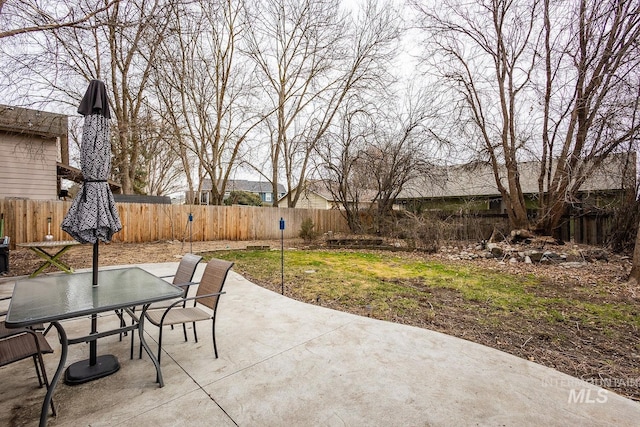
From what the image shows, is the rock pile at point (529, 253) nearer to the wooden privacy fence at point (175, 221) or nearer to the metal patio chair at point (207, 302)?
the wooden privacy fence at point (175, 221)

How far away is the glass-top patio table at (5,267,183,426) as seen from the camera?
1.77 meters

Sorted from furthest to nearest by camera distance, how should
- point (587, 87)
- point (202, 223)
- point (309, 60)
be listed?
point (309, 60), point (202, 223), point (587, 87)

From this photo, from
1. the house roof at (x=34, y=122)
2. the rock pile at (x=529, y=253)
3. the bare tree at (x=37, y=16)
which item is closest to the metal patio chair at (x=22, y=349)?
the bare tree at (x=37, y=16)

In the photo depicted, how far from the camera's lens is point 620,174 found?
7809 millimetres

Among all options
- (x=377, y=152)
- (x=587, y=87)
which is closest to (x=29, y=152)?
(x=377, y=152)

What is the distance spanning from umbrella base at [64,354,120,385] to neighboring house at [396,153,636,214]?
33.0 feet

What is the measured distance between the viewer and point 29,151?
8.98 m

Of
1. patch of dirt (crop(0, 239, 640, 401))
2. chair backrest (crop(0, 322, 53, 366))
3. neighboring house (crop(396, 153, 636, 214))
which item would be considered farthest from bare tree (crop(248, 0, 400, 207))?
chair backrest (crop(0, 322, 53, 366))

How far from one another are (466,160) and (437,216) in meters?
2.37

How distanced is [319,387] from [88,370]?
1822mm

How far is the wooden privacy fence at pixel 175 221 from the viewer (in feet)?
27.4

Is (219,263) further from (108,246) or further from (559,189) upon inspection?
(559,189)

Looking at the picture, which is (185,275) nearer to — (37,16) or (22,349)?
(22,349)

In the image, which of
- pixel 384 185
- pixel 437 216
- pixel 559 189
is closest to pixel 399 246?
pixel 437 216
